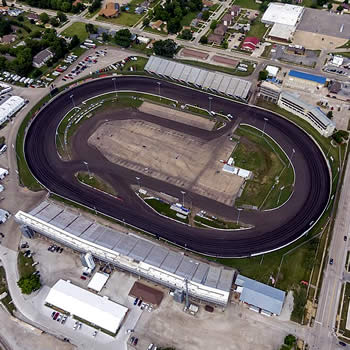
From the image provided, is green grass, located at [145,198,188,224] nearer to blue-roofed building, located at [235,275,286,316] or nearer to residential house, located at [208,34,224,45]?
blue-roofed building, located at [235,275,286,316]

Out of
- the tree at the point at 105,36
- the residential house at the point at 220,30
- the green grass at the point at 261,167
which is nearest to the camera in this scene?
the green grass at the point at 261,167

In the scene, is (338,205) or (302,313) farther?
(338,205)

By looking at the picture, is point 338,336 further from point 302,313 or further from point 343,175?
point 343,175

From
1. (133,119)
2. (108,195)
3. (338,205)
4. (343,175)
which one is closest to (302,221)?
(338,205)

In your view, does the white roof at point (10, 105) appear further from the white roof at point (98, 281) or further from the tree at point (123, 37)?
the white roof at point (98, 281)

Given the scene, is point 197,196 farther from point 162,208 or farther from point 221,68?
point 221,68

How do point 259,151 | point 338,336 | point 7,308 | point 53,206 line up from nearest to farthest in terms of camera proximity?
point 338,336
point 7,308
point 53,206
point 259,151

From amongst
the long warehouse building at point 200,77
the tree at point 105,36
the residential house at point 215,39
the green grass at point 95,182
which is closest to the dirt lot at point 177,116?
the long warehouse building at point 200,77
